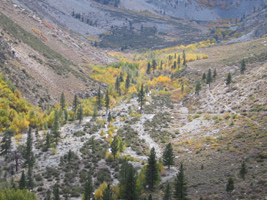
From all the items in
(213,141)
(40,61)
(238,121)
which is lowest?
(213,141)

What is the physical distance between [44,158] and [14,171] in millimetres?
6478

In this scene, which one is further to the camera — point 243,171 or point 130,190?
point 130,190

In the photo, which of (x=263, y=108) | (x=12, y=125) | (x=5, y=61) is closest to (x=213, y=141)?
(x=263, y=108)

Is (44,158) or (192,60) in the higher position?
(192,60)

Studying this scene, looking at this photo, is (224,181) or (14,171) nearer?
(224,181)

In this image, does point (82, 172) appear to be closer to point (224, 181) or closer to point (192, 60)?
point (224, 181)

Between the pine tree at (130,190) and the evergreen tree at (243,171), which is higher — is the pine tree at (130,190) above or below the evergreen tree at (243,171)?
below

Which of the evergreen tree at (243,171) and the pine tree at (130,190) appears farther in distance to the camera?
the pine tree at (130,190)

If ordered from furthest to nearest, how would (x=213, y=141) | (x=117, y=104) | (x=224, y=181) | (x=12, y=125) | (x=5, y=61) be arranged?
1. (x=117, y=104)
2. (x=5, y=61)
3. (x=12, y=125)
4. (x=213, y=141)
5. (x=224, y=181)

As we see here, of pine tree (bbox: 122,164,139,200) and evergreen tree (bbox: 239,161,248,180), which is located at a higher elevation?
evergreen tree (bbox: 239,161,248,180)

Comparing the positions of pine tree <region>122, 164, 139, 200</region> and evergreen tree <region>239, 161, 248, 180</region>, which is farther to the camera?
pine tree <region>122, 164, 139, 200</region>

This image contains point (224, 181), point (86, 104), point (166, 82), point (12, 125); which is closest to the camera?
point (224, 181)

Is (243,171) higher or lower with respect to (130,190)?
higher

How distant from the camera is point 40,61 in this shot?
91.8m
